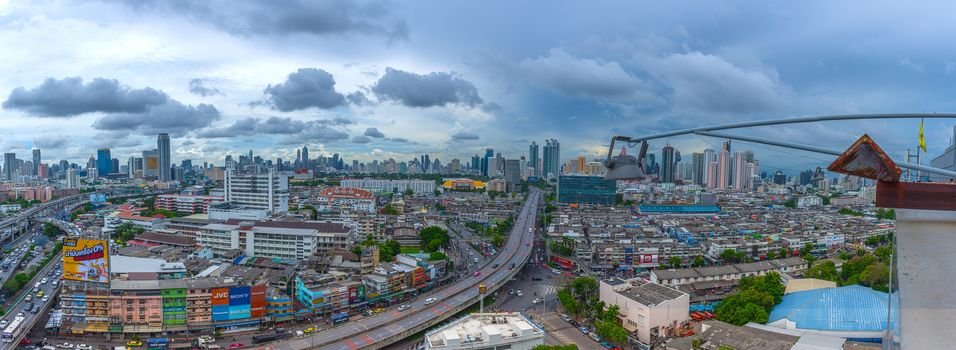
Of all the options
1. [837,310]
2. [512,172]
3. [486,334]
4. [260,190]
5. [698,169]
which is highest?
[698,169]

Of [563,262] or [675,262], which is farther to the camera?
[563,262]

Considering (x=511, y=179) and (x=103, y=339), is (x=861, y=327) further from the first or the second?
(x=511, y=179)

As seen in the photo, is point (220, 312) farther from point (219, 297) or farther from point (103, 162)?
point (103, 162)

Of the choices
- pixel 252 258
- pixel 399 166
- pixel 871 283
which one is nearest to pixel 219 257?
pixel 252 258

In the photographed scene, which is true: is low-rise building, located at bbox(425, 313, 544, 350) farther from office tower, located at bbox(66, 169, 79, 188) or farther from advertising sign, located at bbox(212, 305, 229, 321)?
office tower, located at bbox(66, 169, 79, 188)

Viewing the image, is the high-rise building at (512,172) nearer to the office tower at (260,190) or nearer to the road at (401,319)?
the office tower at (260,190)

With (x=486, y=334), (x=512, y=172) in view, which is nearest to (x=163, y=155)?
(x=512, y=172)
